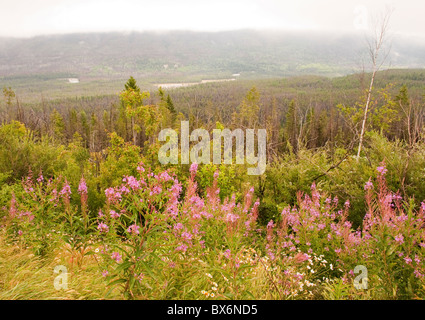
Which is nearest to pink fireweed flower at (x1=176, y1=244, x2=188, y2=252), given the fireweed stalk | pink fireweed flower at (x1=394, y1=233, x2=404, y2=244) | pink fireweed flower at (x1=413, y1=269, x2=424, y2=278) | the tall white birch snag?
the fireweed stalk

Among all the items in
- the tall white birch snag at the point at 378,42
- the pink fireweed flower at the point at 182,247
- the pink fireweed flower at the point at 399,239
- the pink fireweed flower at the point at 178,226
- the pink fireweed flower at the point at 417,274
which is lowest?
the pink fireweed flower at the point at 417,274

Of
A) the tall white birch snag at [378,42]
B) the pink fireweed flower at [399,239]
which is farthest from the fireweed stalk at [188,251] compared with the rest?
the tall white birch snag at [378,42]

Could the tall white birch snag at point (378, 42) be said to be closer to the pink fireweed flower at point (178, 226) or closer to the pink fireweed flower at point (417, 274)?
the pink fireweed flower at point (417, 274)

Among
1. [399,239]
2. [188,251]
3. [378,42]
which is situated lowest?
[188,251]

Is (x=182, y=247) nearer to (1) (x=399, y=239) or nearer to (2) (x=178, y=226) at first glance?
(2) (x=178, y=226)

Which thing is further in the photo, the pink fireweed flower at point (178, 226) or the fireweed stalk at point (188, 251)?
the pink fireweed flower at point (178, 226)

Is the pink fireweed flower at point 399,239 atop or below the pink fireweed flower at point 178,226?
below

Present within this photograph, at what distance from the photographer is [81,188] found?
3.28 meters

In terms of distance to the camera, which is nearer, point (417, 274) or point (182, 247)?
point (417, 274)

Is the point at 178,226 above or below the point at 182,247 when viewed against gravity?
above

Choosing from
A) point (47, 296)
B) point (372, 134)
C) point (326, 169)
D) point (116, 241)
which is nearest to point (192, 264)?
point (116, 241)

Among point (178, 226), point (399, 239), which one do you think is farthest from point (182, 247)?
point (399, 239)

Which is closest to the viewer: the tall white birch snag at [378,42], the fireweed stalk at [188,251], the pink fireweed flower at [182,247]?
the fireweed stalk at [188,251]
